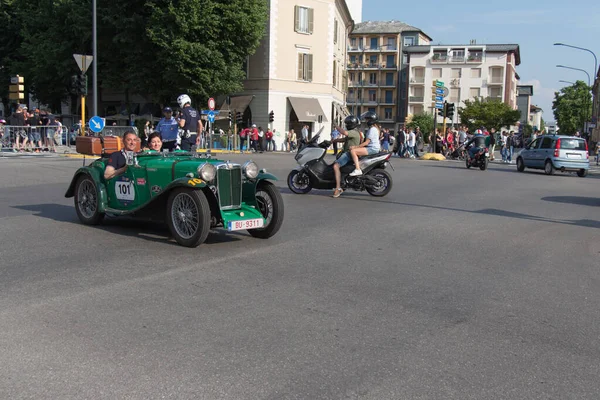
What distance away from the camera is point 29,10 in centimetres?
4416

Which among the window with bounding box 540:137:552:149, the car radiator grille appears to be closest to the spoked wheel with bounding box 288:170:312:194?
the car radiator grille

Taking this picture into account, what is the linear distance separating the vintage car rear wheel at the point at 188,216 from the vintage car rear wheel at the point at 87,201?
5.40ft

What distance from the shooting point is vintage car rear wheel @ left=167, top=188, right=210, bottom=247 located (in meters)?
7.02

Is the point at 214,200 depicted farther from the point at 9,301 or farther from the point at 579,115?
the point at 579,115

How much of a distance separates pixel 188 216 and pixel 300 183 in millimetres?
6654

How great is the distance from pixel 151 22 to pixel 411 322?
3620 centimetres

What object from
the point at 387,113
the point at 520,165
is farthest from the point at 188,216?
the point at 387,113

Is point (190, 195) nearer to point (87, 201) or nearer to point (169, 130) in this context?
point (87, 201)

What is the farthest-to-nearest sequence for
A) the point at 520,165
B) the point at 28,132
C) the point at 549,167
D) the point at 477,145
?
the point at 28,132
the point at 520,165
the point at 477,145
the point at 549,167

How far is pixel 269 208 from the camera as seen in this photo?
313 inches

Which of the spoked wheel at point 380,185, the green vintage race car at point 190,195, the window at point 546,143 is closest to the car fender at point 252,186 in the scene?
the green vintage race car at point 190,195

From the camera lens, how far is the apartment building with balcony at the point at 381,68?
10644 cm

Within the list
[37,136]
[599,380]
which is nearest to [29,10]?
[37,136]

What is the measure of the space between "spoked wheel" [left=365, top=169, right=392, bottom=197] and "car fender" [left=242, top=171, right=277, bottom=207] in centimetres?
592
